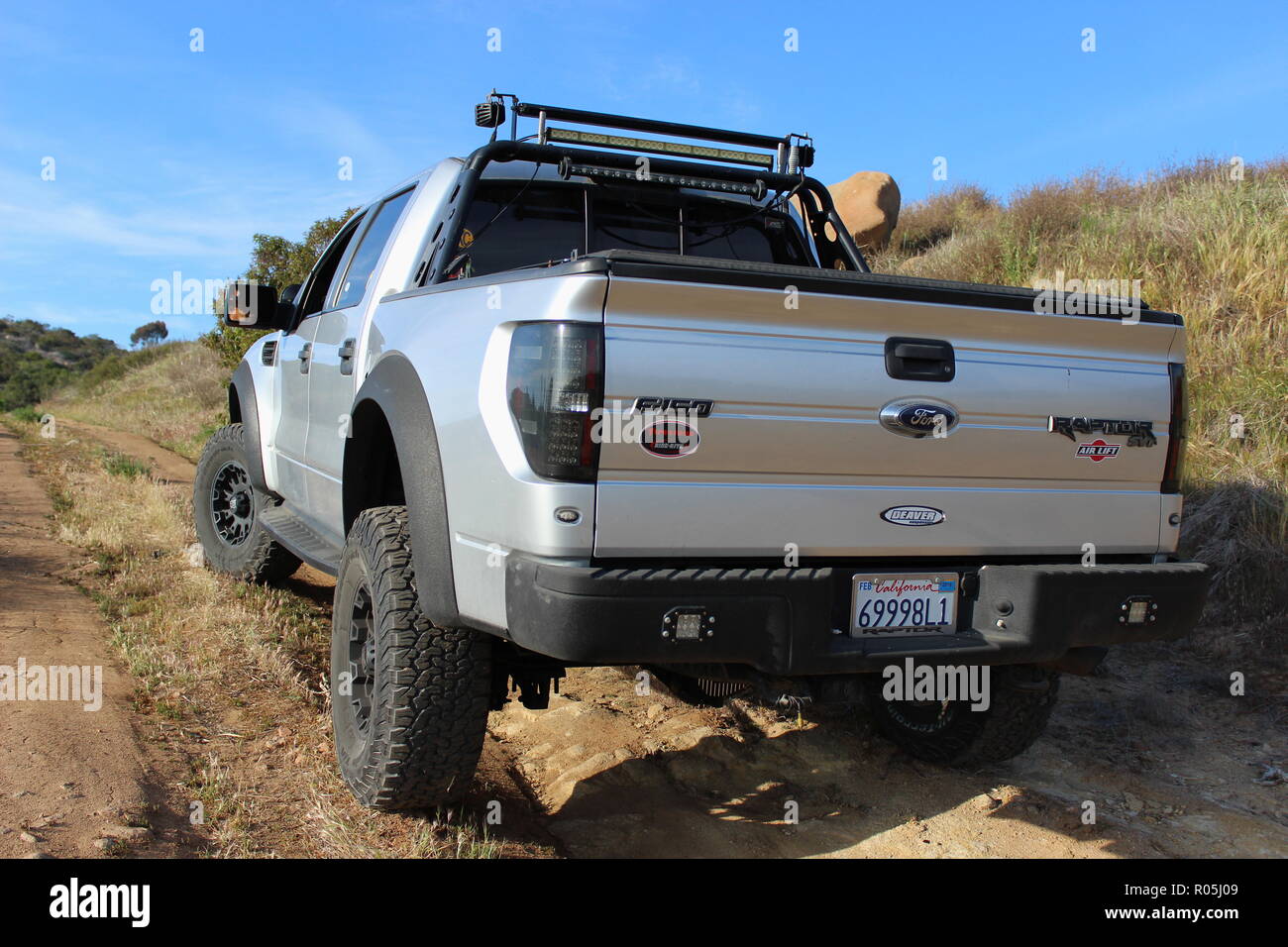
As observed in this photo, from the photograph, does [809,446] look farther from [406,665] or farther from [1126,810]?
[1126,810]

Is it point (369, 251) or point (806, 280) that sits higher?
point (369, 251)

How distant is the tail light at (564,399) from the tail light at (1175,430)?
1.88 metres

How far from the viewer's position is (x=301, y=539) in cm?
454

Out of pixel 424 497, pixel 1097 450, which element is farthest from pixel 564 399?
pixel 1097 450

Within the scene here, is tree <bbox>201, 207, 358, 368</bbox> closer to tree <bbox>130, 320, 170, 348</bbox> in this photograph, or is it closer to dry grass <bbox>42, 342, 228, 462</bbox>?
dry grass <bbox>42, 342, 228, 462</bbox>

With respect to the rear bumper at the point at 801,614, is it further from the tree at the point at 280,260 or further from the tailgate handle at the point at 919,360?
the tree at the point at 280,260

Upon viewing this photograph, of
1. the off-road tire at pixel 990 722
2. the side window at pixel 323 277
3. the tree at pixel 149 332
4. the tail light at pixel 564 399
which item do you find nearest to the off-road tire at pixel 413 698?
the tail light at pixel 564 399

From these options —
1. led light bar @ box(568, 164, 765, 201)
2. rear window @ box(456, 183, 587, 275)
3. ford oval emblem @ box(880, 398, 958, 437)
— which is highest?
led light bar @ box(568, 164, 765, 201)

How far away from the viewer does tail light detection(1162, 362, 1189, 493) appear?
3.14 m

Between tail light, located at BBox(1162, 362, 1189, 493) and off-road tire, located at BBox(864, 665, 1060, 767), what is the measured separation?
31.7 inches

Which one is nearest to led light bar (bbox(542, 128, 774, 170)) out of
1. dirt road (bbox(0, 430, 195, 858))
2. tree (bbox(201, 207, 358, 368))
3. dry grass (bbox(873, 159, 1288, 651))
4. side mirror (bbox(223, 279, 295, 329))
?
side mirror (bbox(223, 279, 295, 329))

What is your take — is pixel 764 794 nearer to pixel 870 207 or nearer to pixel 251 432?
pixel 251 432

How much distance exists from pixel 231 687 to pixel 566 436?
8.61 ft

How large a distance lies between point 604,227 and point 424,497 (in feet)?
5.93
